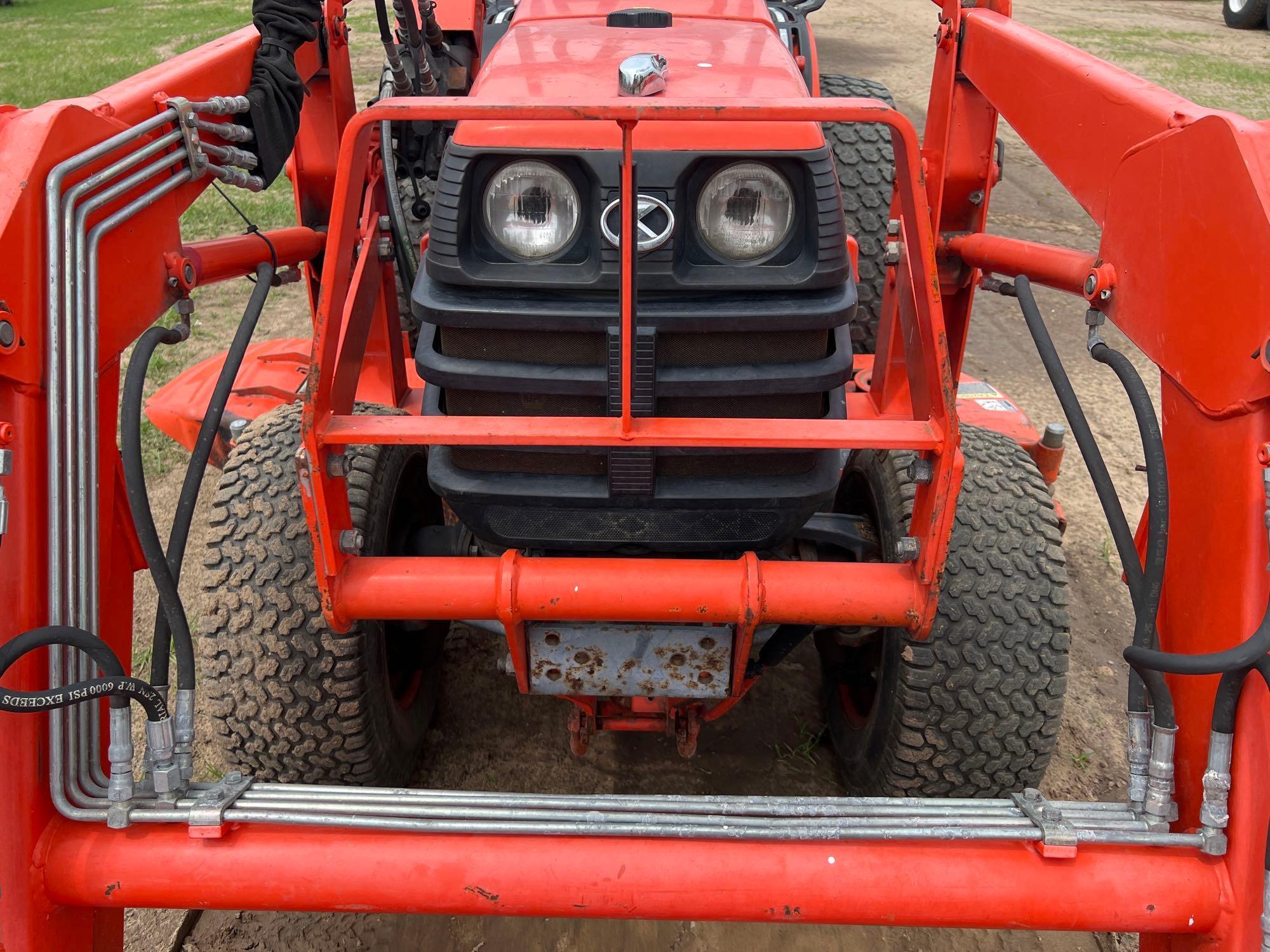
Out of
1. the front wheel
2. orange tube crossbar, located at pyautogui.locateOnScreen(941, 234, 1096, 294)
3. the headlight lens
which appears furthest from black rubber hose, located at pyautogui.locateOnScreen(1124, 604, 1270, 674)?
the front wheel

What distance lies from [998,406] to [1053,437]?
22 cm

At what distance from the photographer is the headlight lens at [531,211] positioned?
1.77 metres

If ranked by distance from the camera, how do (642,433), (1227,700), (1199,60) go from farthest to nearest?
(1199,60) → (642,433) → (1227,700)

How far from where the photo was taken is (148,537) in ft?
5.90

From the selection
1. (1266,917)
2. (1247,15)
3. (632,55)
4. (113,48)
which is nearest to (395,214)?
(632,55)

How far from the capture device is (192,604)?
3.52 m

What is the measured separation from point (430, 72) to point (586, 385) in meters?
1.62

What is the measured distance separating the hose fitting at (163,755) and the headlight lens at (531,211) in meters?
1.02

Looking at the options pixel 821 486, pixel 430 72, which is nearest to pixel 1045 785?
pixel 821 486

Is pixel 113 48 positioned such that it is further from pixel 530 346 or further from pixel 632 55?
pixel 530 346

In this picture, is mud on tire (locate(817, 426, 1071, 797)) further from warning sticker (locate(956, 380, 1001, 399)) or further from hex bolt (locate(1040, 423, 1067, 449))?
warning sticker (locate(956, 380, 1001, 399))

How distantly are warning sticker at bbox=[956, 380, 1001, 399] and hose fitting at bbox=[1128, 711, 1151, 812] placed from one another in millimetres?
1937

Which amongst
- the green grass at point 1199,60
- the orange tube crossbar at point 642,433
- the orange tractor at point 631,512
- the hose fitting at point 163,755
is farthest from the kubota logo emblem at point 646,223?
the green grass at point 1199,60

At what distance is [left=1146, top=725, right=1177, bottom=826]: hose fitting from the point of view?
161cm
